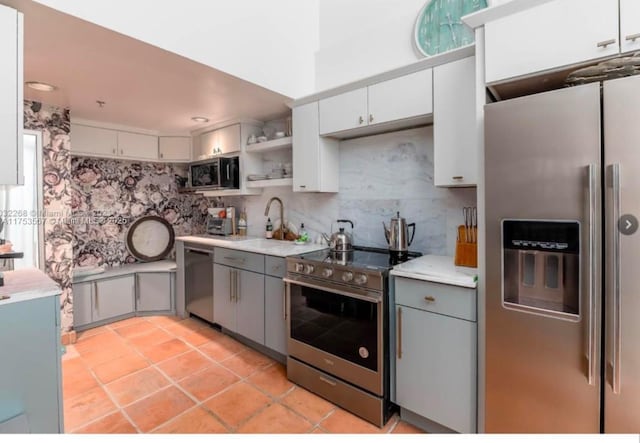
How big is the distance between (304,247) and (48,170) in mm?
2438

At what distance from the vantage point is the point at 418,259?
6.88 ft

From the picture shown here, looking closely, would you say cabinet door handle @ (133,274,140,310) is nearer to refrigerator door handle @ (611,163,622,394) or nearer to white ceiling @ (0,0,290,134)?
white ceiling @ (0,0,290,134)

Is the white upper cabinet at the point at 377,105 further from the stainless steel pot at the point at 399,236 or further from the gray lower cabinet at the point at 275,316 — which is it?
the gray lower cabinet at the point at 275,316

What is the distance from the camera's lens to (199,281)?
11.0ft

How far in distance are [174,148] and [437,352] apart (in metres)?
3.80

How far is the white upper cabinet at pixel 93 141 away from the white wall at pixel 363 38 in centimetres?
248

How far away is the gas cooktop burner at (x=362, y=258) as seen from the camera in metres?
1.95

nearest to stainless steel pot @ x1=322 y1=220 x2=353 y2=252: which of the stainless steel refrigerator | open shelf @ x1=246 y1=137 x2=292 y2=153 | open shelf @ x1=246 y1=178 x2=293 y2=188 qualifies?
open shelf @ x1=246 y1=178 x2=293 y2=188

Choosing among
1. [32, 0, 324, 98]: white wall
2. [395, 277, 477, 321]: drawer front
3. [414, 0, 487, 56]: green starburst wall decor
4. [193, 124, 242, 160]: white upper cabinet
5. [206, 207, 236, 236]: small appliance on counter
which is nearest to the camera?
[395, 277, 477, 321]: drawer front

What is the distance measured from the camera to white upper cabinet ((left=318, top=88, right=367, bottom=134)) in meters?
2.31

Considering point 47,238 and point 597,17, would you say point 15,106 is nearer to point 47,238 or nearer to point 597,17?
point 47,238

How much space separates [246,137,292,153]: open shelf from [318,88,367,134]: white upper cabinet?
523 millimetres

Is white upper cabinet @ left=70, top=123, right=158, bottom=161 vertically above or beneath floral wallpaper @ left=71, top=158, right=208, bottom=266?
above
